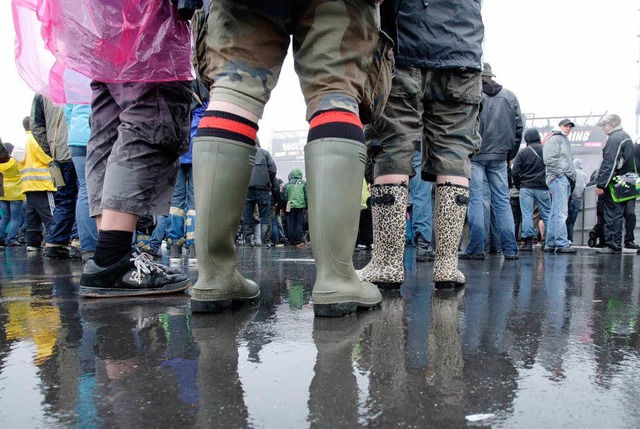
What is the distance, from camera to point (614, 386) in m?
0.83

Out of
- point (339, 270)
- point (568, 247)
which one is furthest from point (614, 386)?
point (568, 247)

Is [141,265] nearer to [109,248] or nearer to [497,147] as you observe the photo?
[109,248]

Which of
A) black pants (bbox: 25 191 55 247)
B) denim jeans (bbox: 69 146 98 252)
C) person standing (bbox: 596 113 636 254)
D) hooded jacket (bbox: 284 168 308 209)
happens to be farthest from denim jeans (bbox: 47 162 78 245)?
person standing (bbox: 596 113 636 254)

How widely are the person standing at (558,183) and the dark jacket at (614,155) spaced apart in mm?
498

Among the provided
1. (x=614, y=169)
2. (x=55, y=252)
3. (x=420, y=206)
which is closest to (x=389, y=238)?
(x=420, y=206)

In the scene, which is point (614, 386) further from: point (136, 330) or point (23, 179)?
point (23, 179)

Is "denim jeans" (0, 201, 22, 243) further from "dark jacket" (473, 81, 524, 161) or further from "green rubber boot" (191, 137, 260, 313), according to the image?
"green rubber boot" (191, 137, 260, 313)

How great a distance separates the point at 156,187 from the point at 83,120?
2.14 m

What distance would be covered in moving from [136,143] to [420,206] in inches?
137

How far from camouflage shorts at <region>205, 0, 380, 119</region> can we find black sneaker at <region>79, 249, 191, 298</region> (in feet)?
2.74

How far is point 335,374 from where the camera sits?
0.88 m

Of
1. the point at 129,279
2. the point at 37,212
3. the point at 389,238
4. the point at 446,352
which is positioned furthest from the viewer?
the point at 37,212

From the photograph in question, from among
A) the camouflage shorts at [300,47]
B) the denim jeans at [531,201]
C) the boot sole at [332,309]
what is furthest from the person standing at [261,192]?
the boot sole at [332,309]

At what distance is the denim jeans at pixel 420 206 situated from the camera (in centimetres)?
471
